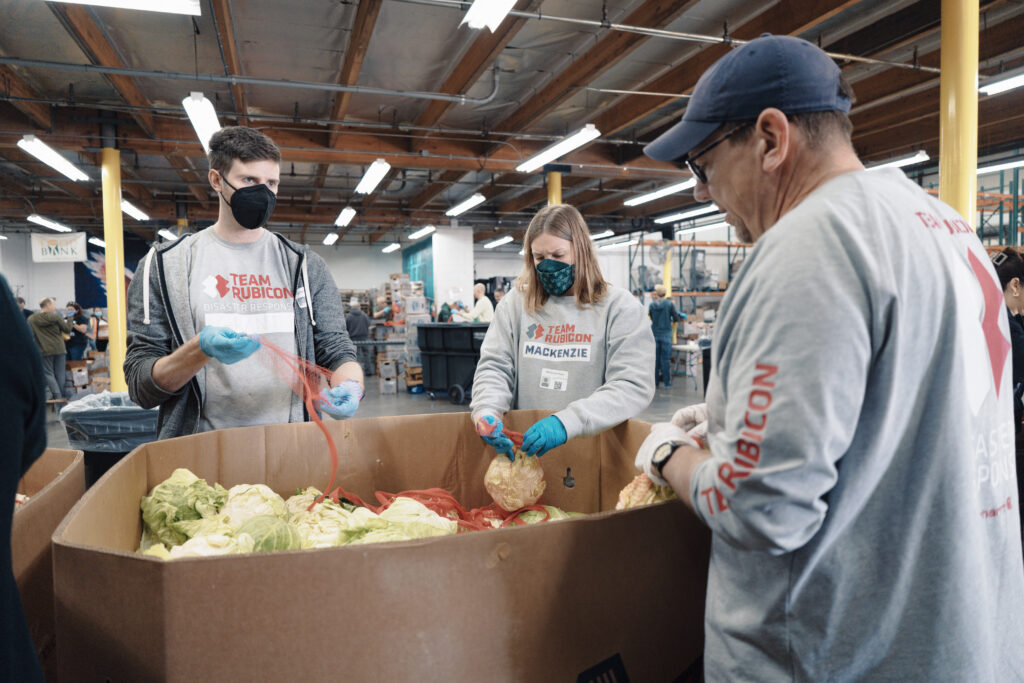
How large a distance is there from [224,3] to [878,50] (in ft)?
20.6

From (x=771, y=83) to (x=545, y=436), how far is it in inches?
39.5

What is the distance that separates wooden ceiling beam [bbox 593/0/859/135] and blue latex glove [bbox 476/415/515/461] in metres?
4.44

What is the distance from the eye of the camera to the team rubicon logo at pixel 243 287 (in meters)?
1.78

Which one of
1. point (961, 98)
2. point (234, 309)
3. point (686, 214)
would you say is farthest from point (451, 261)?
point (234, 309)

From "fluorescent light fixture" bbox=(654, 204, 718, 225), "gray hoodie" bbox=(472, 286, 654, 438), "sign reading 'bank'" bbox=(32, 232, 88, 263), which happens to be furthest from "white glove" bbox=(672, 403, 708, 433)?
"fluorescent light fixture" bbox=(654, 204, 718, 225)

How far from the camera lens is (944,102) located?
4.52 meters

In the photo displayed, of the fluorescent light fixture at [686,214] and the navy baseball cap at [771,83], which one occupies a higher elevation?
the fluorescent light fixture at [686,214]

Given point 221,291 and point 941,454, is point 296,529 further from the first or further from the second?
point 941,454

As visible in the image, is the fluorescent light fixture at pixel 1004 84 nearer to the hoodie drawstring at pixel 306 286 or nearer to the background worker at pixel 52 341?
the hoodie drawstring at pixel 306 286

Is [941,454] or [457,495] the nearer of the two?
[941,454]

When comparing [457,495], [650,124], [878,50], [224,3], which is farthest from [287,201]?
[457,495]

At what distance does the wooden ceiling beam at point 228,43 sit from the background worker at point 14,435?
531cm

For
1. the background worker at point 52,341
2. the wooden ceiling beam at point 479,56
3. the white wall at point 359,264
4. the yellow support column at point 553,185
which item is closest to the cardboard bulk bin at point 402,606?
the wooden ceiling beam at point 479,56

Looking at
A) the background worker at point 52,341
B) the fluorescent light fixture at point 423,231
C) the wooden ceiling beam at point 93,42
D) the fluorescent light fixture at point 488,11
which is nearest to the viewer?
the fluorescent light fixture at point 488,11
